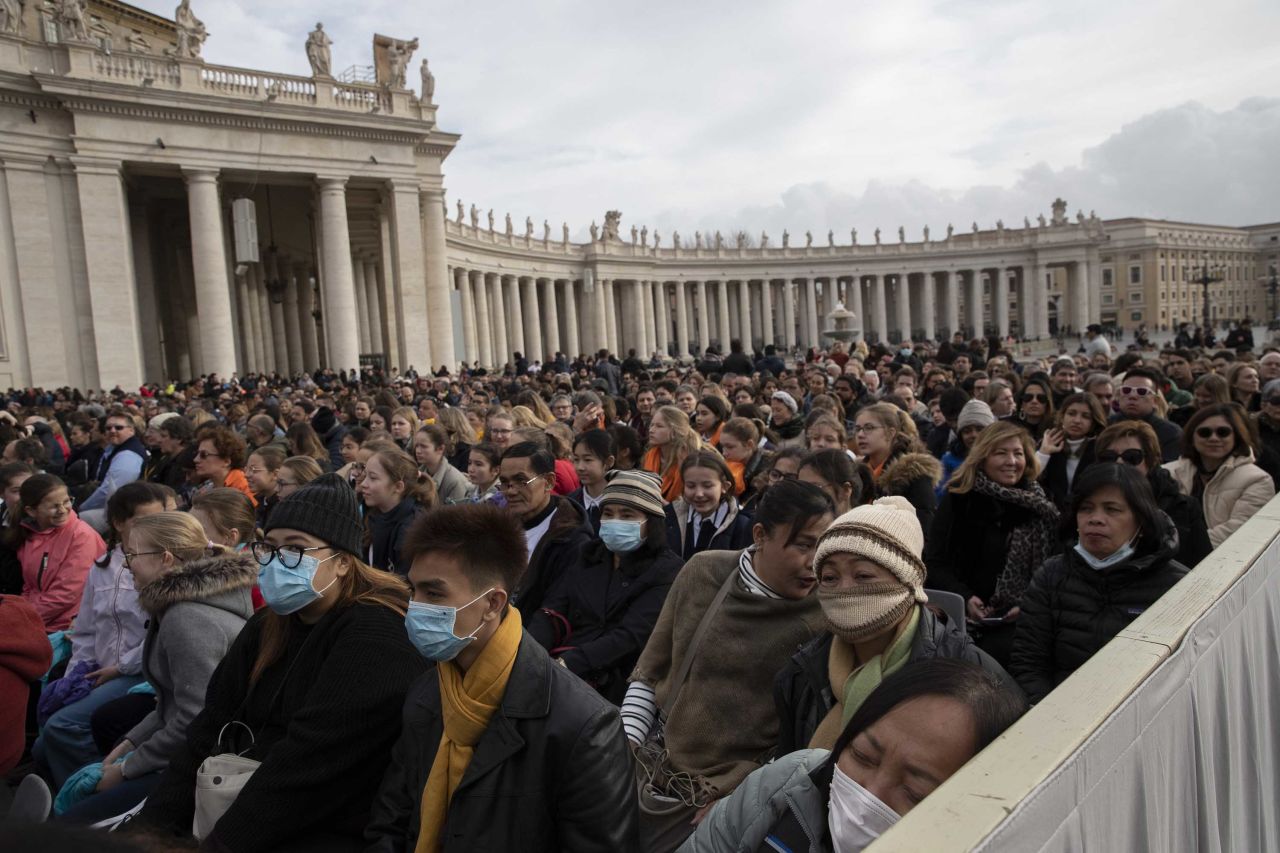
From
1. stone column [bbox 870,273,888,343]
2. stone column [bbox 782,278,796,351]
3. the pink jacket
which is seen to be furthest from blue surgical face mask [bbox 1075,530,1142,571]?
stone column [bbox 870,273,888,343]

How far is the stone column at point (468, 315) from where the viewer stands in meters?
44.8

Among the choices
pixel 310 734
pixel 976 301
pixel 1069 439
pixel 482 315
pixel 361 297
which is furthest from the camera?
pixel 976 301

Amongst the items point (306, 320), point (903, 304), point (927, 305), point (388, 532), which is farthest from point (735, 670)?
point (927, 305)

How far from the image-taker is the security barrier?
1500 mm

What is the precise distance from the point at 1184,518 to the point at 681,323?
68.7 m

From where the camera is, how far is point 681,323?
2862 inches

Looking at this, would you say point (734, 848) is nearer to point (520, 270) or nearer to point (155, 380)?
point (155, 380)

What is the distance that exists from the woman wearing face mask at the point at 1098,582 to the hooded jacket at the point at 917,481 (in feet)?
6.11

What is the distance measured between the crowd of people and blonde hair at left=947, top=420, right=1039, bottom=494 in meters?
0.02

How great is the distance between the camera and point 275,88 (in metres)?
28.8

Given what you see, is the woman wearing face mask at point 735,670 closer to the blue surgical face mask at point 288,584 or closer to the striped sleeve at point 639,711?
the striped sleeve at point 639,711

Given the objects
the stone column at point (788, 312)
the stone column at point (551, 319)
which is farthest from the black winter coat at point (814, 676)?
the stone column at point (788, 312)

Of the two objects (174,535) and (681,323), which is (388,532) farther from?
(681,323)

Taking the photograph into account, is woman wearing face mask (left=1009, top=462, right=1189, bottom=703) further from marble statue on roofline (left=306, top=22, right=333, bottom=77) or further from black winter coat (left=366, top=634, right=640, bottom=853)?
marble statue on roofline (left=306, top=22, right=333, bottom=77)
